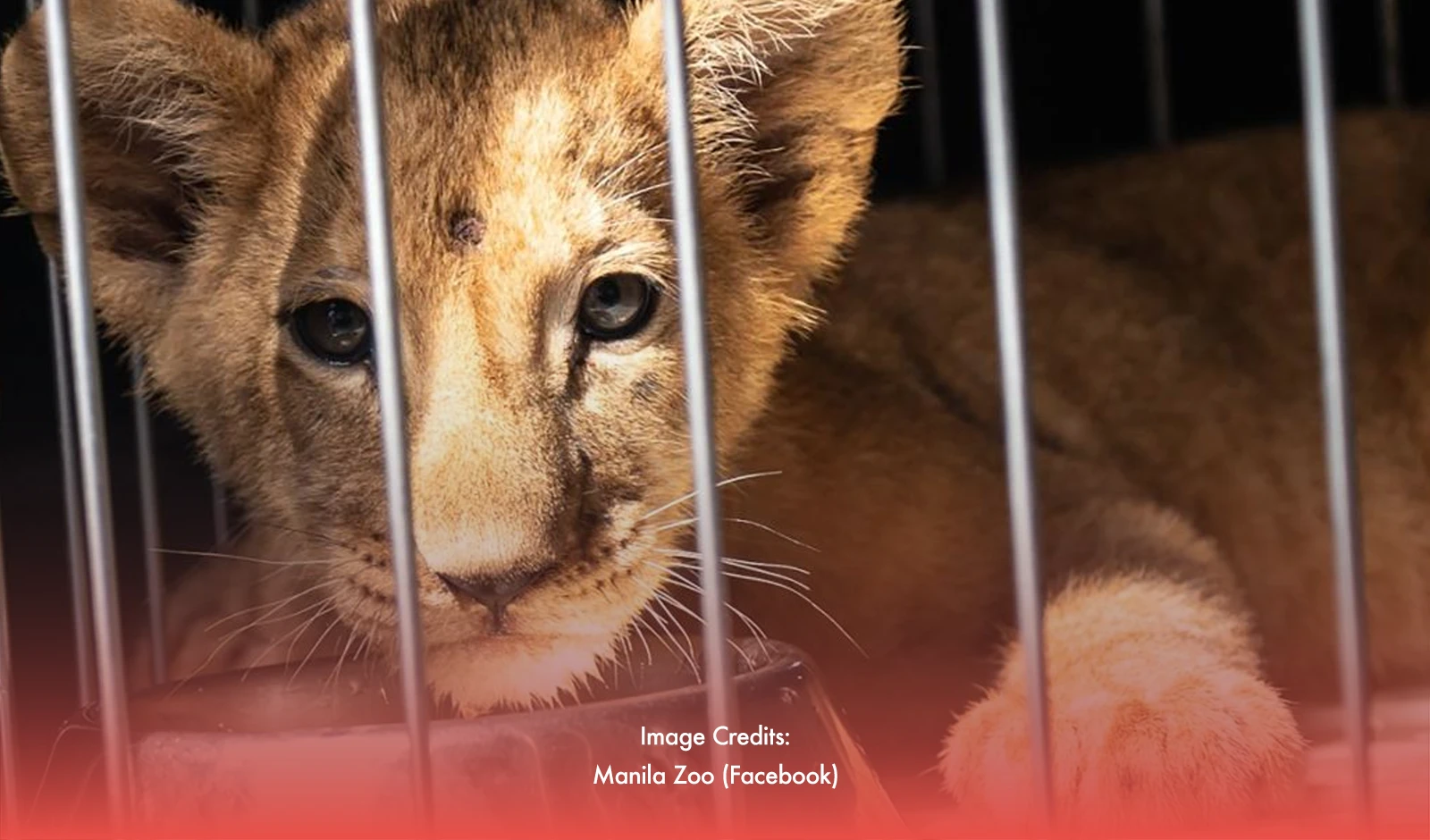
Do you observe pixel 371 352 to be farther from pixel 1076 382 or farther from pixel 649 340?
pixel 1076 382

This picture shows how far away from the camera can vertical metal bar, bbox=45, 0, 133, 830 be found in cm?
73

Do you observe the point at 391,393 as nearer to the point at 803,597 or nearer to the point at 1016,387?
the point at 1016,387

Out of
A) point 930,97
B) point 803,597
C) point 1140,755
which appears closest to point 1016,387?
point 1140,755

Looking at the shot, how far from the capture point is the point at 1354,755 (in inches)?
26.6

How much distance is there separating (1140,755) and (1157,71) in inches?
26.9

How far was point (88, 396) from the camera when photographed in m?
0.74

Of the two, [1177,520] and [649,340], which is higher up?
[649,340]

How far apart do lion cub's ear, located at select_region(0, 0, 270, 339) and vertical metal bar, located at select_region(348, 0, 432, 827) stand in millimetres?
261

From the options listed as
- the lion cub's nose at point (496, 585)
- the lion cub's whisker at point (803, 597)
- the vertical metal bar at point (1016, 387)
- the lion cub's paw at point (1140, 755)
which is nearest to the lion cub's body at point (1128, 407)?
the lion cub's whisker at point (803, 597)

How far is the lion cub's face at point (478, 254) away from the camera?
855mm

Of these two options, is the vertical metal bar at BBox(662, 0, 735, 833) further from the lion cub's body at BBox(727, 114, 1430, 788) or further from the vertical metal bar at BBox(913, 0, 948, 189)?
the vertical metal bar at BBox(913, 0, 948, 189)

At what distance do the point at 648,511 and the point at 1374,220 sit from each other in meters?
0.79

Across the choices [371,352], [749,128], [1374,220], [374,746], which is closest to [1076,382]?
[1374,220]
